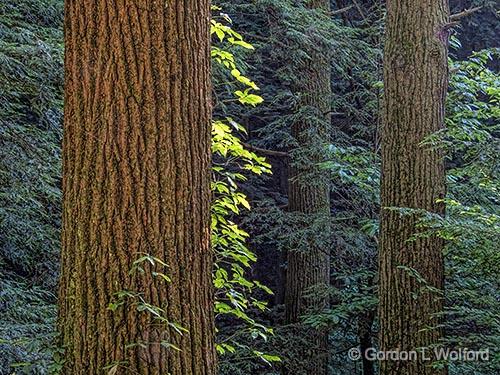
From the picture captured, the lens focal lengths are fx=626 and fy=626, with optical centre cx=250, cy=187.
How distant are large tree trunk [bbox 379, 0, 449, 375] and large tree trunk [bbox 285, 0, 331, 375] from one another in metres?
2.74

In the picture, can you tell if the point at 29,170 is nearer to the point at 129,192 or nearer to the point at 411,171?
the point at 129,192

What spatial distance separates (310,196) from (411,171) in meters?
3.76

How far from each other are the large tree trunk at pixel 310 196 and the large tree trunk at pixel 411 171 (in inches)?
108

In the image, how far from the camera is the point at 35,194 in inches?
190

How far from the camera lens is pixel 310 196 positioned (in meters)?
8.73

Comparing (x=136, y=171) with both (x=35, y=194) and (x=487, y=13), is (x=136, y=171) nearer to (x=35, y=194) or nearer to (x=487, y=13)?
(x=35, y=194)

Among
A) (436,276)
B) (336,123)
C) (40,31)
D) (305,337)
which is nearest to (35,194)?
(40,31)

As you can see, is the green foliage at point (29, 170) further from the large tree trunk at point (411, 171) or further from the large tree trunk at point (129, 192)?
the large tree trunk at point (411, 171)

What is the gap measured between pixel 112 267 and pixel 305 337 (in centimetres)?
585

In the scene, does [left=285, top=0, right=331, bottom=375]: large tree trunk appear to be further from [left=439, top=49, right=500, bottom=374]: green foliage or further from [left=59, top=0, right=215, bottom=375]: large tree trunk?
[left=59, top=0, right=215, bottom=375]: large tree trunk

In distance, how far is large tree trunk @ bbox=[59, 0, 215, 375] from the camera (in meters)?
2.27

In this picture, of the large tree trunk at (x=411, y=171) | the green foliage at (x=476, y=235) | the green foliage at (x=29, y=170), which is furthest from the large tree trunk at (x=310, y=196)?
the green foliage at (x=29, y=170)

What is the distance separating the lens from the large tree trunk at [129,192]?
2.27 metres

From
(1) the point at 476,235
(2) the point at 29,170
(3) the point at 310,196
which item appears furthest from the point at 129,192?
(3) the point at 310,196
